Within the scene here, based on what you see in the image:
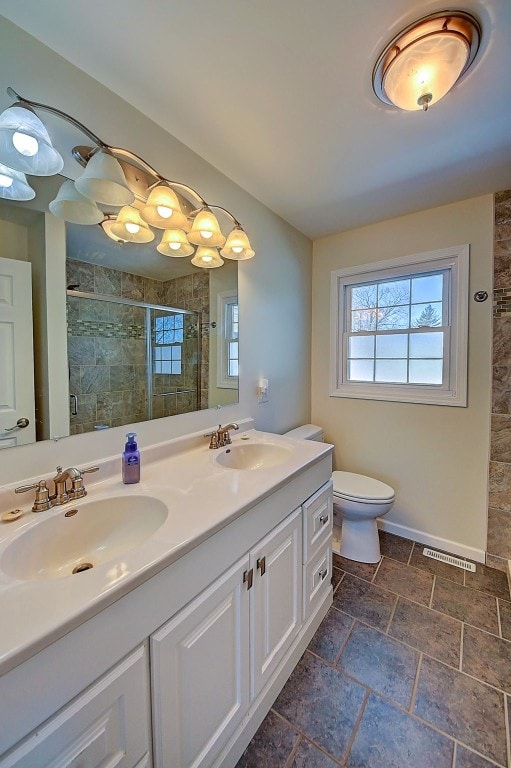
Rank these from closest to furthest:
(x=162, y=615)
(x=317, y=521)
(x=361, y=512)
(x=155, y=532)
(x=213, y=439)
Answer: (x=162, y=615)
(x=155, y=532)
(x=317, y=521)
(x=213, y=439)
(x=361, y=512)

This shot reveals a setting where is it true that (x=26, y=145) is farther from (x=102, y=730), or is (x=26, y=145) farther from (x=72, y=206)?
(x=102, y=730)

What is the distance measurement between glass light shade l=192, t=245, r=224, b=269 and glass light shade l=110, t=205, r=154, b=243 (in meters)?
0.27

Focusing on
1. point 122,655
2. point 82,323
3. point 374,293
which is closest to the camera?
point 122,655

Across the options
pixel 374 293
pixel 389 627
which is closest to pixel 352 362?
pixel 374 293

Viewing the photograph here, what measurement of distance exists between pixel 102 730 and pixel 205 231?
1655mm

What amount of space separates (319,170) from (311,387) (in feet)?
5.10

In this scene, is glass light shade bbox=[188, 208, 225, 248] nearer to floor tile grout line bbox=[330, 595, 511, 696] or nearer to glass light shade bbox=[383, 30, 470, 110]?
glass light shade bbox=[383, 30, 470, 110]

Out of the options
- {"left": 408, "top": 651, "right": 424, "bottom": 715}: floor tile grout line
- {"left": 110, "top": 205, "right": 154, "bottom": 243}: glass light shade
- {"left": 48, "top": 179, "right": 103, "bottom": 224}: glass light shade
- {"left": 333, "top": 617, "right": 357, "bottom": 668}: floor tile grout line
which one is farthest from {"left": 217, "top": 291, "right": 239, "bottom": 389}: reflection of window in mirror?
{"left": 408, "top": 651, "right": 424, "bottom": 715}: floor tile grout line

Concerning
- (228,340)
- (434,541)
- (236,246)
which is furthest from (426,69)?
(434,541)

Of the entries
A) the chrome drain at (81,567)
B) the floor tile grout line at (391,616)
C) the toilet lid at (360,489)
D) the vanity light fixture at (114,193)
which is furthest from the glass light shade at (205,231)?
the floor tile grout line at (391,616)

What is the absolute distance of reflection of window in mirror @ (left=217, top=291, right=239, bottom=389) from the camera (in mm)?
1655

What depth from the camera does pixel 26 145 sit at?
875 millimetres

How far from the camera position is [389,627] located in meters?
1.44

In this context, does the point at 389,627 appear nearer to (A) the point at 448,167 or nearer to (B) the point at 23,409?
(B) the point at 23,409
